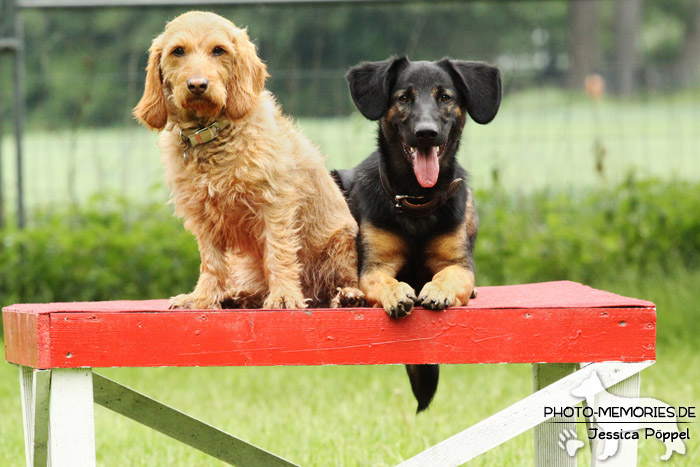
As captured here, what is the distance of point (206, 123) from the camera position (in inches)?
142

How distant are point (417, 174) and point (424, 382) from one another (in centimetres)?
116

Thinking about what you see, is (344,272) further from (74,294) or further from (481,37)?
(481,37)

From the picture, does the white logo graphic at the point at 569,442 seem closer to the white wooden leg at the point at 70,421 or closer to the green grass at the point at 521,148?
the white wooden leg at the point at 70,421

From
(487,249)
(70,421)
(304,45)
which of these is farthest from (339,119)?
(70,421)

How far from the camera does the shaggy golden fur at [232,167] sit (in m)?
3.48

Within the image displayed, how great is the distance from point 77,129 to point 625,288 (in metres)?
5.58

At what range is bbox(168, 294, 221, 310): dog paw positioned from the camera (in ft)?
12.2

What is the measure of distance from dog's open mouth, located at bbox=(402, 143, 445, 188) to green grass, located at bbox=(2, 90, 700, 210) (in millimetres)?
5328

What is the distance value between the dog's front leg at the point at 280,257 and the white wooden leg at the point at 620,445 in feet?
4.06

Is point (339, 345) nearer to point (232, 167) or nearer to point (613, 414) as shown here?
point (232, 167)

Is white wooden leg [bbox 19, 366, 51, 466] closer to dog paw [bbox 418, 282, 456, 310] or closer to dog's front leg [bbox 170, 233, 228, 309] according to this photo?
dog's front leg [bbox 170, 233, 228, 309]

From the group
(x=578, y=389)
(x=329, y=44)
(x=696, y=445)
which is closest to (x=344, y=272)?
(x=578, y=389)

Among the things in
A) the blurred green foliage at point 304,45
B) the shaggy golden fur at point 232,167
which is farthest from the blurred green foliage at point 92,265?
the shaggy golden fur at point 232,167

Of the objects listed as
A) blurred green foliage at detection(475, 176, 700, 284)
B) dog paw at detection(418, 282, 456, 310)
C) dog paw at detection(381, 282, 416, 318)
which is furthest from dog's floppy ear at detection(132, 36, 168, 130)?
blurred green foliage at detection(475, 176, 700, 284)
